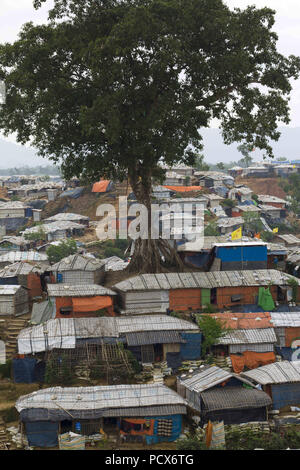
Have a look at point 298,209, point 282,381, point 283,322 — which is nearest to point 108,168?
point 283,322

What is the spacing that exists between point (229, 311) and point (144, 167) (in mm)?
7915

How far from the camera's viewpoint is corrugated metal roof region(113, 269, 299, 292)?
81.9 ft

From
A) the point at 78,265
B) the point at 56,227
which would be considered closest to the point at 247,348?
the point at 78,265

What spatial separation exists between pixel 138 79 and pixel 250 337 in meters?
11.9

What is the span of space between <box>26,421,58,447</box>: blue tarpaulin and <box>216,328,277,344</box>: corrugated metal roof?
25.1ft

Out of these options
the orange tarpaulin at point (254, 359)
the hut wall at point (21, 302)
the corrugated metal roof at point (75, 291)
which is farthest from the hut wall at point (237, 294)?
the hut wall at point (21, 302)

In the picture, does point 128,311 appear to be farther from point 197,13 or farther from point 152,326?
point 197,13

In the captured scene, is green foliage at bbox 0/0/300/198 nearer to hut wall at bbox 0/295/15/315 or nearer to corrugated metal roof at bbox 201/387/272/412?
hut wall at bbox 0/295/15/315

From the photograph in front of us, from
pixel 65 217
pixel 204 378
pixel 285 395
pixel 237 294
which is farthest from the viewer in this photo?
pixel 65 217

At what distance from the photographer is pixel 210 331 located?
73.6 ft

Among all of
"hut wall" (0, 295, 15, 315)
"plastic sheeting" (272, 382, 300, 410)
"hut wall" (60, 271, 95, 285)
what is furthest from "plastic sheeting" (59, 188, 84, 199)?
"plastic sheeting" (272, 382, 300, 410)

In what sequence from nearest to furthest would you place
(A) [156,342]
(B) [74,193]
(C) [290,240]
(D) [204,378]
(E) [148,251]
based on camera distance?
(D) [204,378]
(A) [156,342]
(E) [148,251]
(C) [290,240]
(B) [74,193]

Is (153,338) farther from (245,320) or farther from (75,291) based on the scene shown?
(75,291)

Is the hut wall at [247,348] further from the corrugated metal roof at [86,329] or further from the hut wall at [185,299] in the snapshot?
the hut wall at [185,299]
